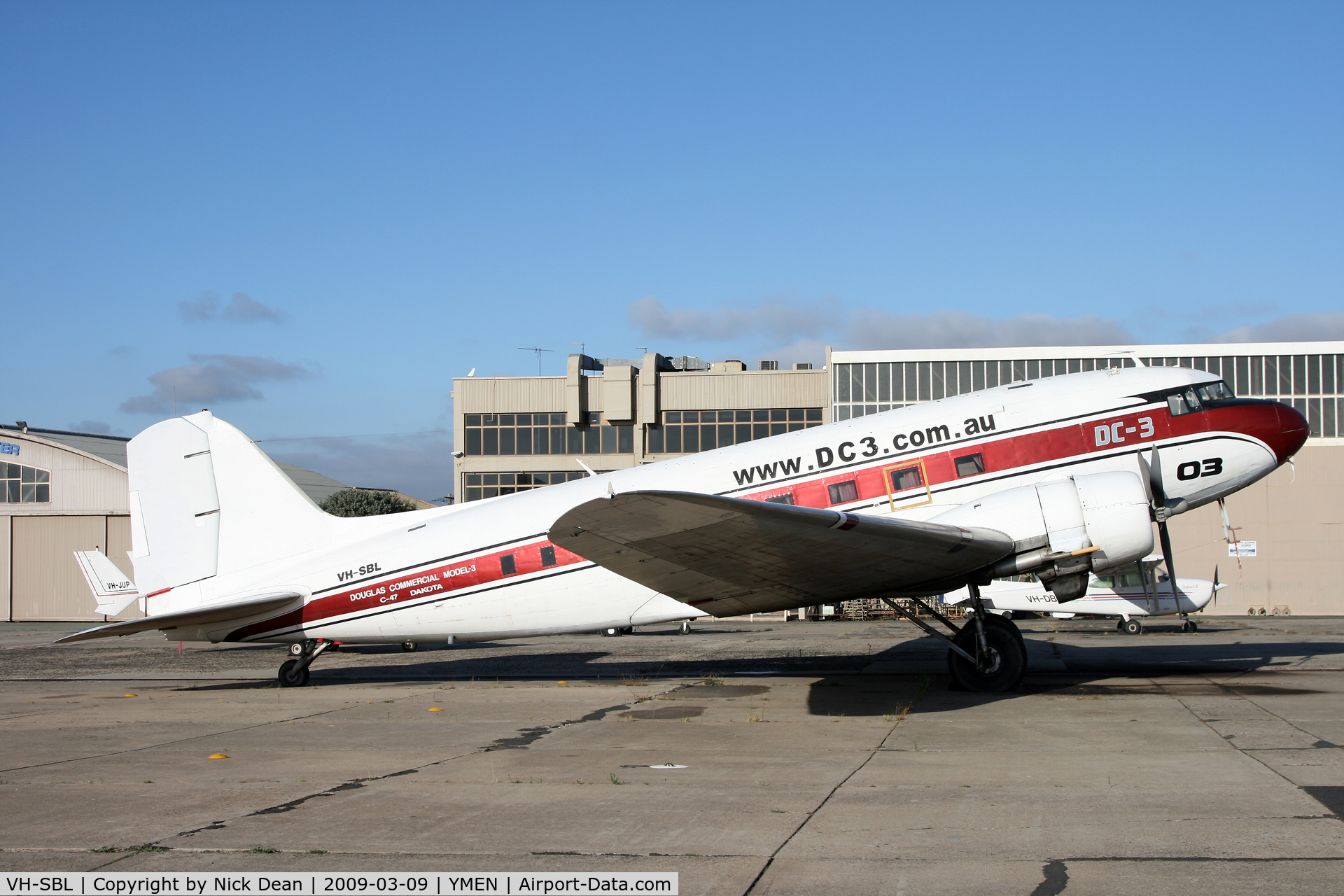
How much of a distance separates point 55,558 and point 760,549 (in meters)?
51.6

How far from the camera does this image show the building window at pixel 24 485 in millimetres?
50875

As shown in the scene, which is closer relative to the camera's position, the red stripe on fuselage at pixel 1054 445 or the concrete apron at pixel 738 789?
the concrete apron at pixel 738 789

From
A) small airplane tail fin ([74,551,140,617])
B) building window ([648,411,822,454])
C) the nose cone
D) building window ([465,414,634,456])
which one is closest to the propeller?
the nose cone

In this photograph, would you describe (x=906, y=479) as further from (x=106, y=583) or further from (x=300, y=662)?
(x=106, y=583)

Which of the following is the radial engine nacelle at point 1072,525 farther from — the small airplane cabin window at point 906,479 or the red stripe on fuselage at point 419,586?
the red stripe on fuselage at point 419,586

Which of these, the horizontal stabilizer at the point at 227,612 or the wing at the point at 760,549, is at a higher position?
the wing at the point at 760,549

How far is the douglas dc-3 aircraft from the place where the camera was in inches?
456

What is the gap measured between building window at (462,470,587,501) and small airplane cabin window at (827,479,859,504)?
33.8 meters

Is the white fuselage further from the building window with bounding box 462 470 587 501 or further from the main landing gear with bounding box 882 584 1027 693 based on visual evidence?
the building window with bounding box 462 470 587 501

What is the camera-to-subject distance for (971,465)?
13.5m

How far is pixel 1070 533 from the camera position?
1203 cm

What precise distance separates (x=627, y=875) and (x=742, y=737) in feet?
16.0

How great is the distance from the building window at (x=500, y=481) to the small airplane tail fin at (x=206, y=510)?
30990 millimetres
